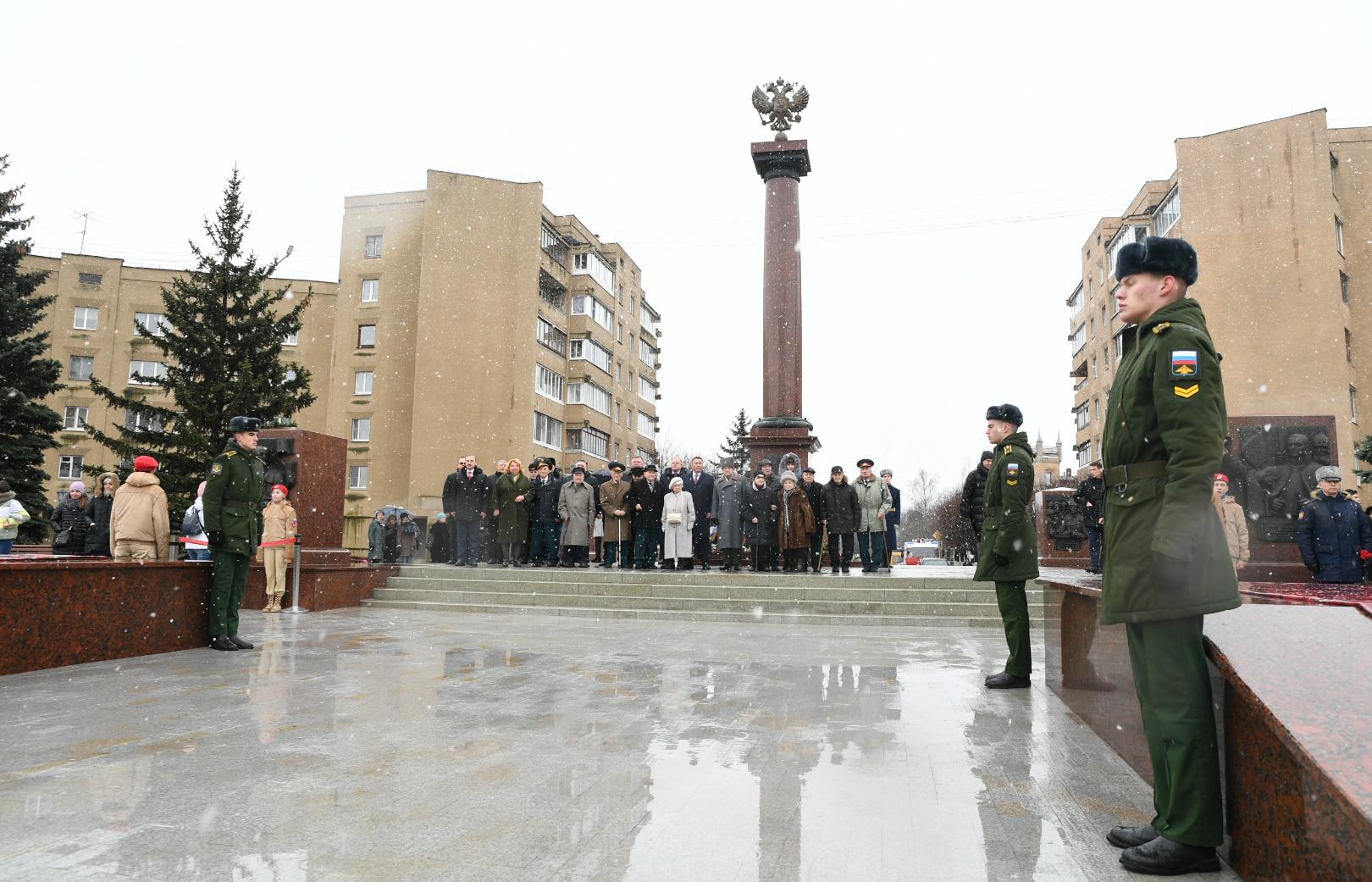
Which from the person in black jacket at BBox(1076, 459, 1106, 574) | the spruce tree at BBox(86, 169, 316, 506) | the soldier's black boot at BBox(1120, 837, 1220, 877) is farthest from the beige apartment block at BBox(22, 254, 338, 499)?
the soldier's black boot at BBox(1120, 837, 1220, 877)

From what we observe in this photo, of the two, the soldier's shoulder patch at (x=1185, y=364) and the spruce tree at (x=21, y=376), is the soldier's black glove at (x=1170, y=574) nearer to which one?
the soldier's shoulder patch at (x=1185, y=364)

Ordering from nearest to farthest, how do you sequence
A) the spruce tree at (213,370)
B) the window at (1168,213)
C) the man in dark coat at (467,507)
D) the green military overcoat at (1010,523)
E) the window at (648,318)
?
the green military overcoat at (1010,523)
the man in dark coat at (467,507)
the spruce tree at (213,370)
the window at (1168,213)
the window at (648,318)

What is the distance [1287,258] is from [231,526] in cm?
4138

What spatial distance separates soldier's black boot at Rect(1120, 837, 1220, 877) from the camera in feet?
9.25

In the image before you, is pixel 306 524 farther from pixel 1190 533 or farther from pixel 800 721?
pixel 1190 533

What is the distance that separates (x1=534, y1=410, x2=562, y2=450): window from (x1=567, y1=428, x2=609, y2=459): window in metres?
0.96

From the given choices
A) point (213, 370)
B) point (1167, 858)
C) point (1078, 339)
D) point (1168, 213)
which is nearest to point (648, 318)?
point (1078, 339)

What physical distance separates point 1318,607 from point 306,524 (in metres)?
13.1

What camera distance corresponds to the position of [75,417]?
162ft

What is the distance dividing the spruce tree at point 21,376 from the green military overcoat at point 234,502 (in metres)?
17.9

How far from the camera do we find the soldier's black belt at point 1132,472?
10.2 feet

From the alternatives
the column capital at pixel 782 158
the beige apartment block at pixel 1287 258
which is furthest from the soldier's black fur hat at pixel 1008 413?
the beige apartment block at pixel 1287 258

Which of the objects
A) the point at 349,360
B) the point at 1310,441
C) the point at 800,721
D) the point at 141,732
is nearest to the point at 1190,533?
the point at 800,721

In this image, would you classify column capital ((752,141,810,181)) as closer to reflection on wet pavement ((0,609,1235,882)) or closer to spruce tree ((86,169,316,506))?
spruce tree ((86,169,316,506))
